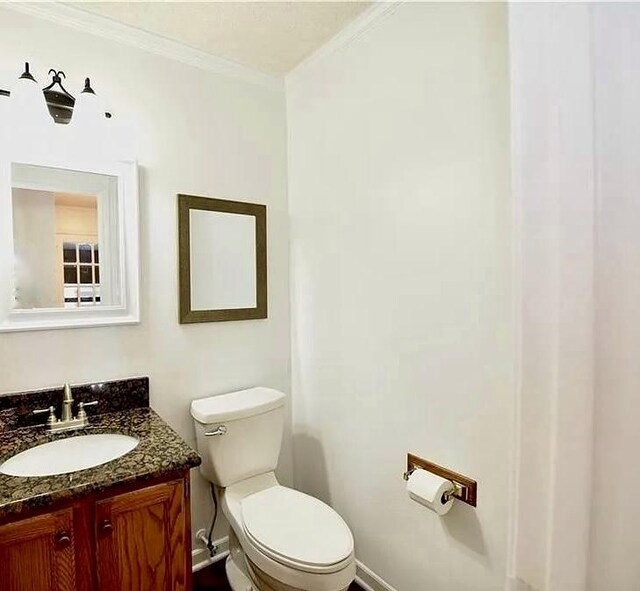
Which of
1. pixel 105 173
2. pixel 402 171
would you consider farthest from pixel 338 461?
pixel 105 173

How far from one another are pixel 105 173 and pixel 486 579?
Answer: 2.04 m

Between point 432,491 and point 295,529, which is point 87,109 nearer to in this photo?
point 295,529

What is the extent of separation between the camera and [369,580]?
1.75m

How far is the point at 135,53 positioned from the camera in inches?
67.2

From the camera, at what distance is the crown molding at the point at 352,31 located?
155 centimetres

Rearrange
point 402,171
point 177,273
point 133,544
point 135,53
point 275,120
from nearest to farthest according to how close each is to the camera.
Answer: point 133,544
point 402,171
point 135,53
point 177,273
point 275,120

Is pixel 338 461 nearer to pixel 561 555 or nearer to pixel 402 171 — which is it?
pixel 402 171

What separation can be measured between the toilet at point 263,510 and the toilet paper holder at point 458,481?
36cm

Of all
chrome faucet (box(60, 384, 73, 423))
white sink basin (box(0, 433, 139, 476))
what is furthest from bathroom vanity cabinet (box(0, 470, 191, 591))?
chrome faucet (box(60, 384, 73, 423))

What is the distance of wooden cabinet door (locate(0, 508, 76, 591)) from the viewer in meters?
1.02

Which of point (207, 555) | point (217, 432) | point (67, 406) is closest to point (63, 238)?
point (67, 406)

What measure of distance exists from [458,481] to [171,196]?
5.37 ft

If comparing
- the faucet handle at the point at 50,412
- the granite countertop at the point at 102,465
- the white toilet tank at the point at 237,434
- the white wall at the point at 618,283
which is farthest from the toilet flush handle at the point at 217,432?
the white wall at the point at 618,283

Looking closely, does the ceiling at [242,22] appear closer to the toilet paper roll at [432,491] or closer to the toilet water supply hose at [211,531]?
the toilet paper roll at [432,491]
